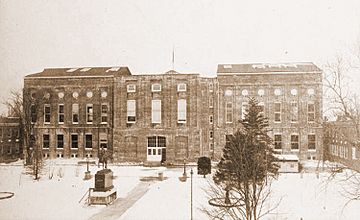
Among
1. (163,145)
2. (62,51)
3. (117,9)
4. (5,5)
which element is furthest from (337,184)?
(5,5)

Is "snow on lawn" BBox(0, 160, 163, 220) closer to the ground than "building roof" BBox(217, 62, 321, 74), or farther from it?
closer to the ground

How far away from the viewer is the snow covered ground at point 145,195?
6.33 m

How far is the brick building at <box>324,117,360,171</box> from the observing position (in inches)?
243

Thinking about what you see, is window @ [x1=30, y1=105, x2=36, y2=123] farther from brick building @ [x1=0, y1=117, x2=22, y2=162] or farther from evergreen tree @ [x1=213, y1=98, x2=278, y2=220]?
evergreen tree @ [x1=213, y1=98, x2=278, y2=220]

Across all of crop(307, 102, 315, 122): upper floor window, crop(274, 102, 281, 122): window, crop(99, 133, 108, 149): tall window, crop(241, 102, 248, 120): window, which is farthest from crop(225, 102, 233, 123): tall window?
crop(99, 133, 108, 149): tall window

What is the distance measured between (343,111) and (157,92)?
3173 millimetres

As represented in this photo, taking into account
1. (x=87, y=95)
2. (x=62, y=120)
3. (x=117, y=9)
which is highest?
(x=117, y=9)

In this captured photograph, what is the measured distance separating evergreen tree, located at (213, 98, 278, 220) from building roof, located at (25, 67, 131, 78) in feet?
7.46

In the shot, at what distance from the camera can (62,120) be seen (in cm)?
715

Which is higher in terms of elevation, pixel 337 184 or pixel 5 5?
pixel 5 5

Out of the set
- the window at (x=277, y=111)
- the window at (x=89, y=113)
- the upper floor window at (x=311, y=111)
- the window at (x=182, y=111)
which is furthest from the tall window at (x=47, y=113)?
the upper floor window at (x=311, y=111)

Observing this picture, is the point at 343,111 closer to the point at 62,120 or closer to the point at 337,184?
the point at 337,184

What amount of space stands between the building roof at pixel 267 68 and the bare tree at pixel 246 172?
1.83 feet

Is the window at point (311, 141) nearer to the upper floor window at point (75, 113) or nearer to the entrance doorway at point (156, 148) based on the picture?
the entrance doorway at point (156, 148)
